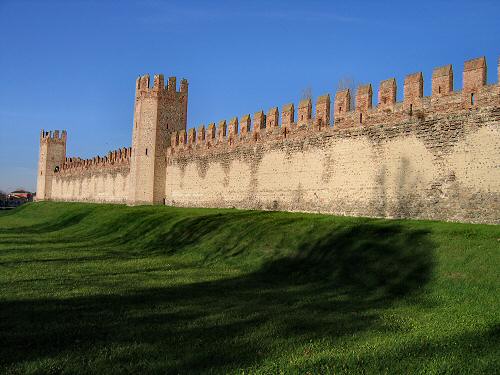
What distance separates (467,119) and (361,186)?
424 cm

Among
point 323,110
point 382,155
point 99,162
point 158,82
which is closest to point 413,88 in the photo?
point 382,155

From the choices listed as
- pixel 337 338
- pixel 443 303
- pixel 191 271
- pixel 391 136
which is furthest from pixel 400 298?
pixel 391 136

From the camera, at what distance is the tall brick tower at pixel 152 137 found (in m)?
31.7

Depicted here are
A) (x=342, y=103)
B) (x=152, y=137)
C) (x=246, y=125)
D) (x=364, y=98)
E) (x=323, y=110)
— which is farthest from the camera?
(x=152, y=137)

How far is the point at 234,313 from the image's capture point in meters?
7.28

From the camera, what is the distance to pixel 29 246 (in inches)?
680

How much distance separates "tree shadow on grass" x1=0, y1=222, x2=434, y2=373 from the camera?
17.1 feet

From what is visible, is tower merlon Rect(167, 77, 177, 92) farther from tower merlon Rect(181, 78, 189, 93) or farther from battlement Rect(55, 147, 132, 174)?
battlement Rect(55, 147, 132, 174)

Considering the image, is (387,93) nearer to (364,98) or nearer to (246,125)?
(364,98)

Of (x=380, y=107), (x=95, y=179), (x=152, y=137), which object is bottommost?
(x=95, y=179)

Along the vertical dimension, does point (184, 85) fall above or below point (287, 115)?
above

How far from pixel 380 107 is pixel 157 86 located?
62.3 feet

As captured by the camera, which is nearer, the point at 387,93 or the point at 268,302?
the point at 268,302

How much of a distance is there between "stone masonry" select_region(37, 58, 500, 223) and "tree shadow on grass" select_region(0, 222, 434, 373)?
8.38 feet
